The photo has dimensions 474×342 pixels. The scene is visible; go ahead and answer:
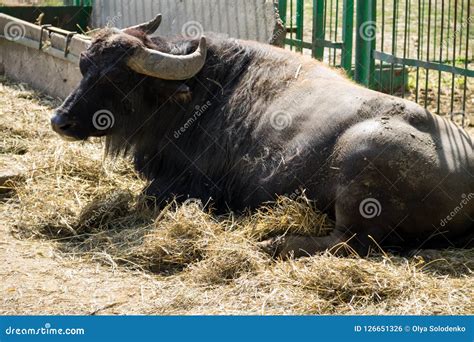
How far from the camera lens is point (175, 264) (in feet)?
22.2

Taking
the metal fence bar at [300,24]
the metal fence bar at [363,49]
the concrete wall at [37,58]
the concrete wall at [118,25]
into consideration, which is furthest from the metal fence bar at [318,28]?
the concrete wall at [37,58]

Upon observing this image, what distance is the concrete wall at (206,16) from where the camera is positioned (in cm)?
1039

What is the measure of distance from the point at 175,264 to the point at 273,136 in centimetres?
145

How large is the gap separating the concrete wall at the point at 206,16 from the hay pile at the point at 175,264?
274cm

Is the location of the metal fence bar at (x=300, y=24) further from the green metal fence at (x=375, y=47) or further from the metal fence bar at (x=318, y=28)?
the metal fence bar at (x=318, y=28)

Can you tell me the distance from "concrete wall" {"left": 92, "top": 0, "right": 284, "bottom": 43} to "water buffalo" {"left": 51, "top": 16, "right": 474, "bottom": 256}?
6.30ft

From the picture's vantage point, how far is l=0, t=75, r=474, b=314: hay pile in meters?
5.89

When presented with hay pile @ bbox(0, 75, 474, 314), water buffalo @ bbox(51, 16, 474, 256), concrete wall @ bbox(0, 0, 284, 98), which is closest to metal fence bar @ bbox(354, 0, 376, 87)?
concrete wall @ bbox(0, 0, 284, 98)

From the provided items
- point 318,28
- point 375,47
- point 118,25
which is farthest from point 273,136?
point 118,25

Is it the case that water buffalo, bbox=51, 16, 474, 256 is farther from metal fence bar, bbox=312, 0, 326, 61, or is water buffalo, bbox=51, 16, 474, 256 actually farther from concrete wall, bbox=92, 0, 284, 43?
metal fence bar, bbox=312, 0, 326, 61

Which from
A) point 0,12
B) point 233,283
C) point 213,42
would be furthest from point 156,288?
point 0,12

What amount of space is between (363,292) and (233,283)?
2.91ft

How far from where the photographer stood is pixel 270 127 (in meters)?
7.59

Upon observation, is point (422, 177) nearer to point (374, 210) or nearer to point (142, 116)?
point (374, 210)
